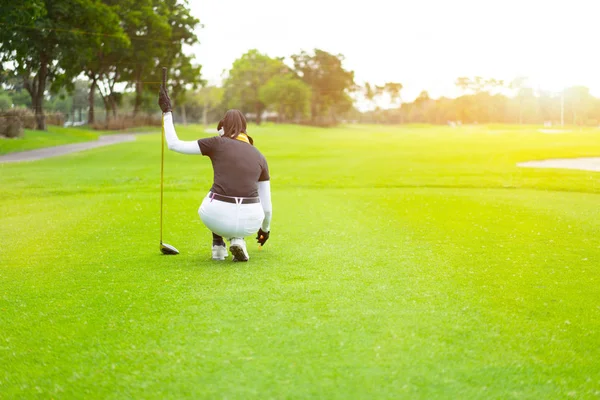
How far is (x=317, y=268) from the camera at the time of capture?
333 inches

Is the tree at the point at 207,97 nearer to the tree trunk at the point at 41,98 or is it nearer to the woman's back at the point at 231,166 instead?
the tree trunk at the point at 41,98

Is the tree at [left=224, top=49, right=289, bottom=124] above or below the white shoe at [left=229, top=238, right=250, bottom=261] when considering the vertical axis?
above

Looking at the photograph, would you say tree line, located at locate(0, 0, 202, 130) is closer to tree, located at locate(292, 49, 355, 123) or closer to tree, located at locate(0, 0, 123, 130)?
tree, located at locate(0, 0, 123, 130)

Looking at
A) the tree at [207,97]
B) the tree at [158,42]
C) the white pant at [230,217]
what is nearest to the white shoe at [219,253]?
the white pant at [230,217]

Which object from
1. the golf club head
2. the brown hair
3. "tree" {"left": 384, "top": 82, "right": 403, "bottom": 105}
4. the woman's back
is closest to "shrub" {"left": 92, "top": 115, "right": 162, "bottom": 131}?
the golf club head

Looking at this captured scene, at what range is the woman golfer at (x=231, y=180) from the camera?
8602 millimetres

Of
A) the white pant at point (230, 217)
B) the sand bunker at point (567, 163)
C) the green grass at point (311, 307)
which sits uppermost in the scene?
the sand bunker at point (567, 163)

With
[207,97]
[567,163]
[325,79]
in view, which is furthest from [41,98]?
[325,79]

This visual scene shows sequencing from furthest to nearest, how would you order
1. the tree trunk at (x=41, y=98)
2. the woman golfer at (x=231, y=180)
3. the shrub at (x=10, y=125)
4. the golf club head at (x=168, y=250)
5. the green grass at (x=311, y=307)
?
the tree trunk at (x=41, y=98)
the shrub at (x=10, y=125)
the golf club head at (x=168, y=250)
the woman golfer at (x=231, y=180)
the green grass at (x=311, y=307)

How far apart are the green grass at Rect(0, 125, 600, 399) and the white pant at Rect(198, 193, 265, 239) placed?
0.44 m

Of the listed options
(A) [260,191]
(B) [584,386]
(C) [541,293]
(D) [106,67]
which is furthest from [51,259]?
(D) [106,67]

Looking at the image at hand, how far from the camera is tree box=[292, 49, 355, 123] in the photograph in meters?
158

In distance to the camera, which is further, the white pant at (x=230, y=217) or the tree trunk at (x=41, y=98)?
the tree trunk at (x=41, y=98)

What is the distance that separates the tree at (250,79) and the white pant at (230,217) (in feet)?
446
